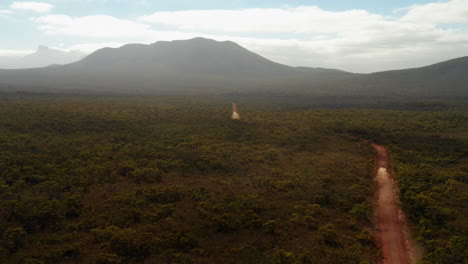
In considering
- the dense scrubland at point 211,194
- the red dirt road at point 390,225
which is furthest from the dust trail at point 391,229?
the dense scrubland at point 211,194

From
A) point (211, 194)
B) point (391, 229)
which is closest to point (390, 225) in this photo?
point (391, 229)

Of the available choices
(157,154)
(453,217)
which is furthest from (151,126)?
(453,217)

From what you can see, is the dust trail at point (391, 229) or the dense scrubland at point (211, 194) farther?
the dense scrubland at point (211, 194)

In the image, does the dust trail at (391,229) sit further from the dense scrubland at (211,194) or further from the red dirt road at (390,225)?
the dense scrubland at (211,194)

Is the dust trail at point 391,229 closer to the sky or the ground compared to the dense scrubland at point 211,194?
closer to the ground

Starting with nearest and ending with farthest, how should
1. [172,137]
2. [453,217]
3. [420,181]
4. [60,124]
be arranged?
[453,217] → [420,181] → [172,137] → [60,124]

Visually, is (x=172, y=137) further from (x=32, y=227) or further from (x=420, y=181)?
(x=420, y=181)
